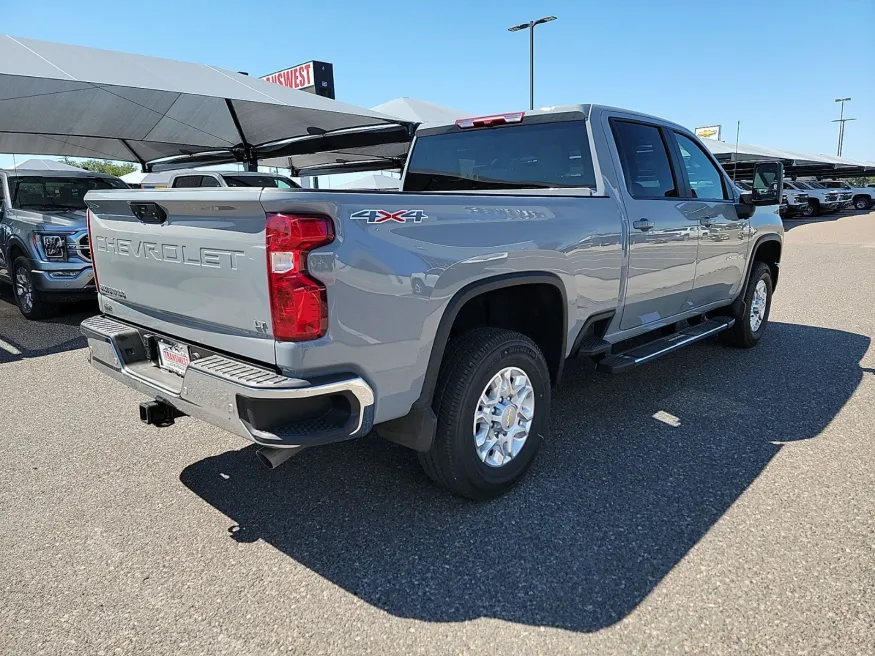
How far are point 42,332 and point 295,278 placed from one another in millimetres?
6485

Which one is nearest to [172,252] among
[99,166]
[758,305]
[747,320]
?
[747,320]

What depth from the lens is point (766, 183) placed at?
513cm

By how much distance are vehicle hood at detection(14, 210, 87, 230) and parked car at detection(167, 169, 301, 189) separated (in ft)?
9.93

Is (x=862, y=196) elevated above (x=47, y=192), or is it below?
below

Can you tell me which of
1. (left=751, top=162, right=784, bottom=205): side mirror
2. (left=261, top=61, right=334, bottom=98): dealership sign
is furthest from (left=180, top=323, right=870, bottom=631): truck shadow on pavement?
(left=261, top=61, right=334, bottom=98): dealership sign

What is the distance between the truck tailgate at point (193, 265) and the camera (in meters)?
2.39

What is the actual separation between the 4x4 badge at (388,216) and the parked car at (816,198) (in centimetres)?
3114

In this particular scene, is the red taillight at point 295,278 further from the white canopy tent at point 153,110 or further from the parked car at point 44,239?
the white canopy tent at point 153,110

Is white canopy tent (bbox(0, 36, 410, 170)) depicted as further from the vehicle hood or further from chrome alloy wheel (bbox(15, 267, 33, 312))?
chrome alloy wheel (bbox(15, 267, 33, 312))

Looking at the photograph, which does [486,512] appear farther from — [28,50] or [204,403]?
[28,50]

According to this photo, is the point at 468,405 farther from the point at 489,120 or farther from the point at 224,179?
the point at 224,179

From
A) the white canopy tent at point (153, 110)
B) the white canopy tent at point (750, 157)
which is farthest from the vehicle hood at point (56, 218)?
the white canopy tent at point (750, 157)

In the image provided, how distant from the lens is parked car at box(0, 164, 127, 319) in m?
7.43

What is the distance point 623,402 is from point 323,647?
2.97m
